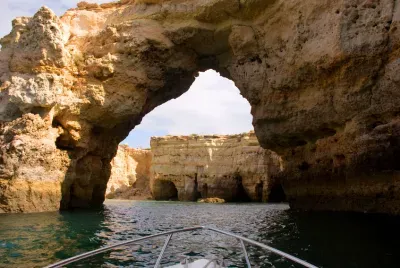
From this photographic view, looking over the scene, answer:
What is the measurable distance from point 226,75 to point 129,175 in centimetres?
3755

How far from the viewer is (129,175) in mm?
54531

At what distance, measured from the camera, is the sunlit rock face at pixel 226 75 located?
470 inches

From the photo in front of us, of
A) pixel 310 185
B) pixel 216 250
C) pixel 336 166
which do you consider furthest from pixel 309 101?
pixel 216 250

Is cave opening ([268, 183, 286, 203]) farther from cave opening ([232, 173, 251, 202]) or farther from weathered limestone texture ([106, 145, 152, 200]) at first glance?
weathered limestone texture ([106, 145, 152, 200])

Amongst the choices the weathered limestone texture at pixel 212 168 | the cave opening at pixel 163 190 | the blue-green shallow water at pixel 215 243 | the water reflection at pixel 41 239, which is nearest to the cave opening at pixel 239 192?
the weathered limestone texture at pixel 212 168

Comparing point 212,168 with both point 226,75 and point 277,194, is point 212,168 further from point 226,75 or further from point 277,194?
point 226,75

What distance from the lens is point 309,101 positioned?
47.6 feet

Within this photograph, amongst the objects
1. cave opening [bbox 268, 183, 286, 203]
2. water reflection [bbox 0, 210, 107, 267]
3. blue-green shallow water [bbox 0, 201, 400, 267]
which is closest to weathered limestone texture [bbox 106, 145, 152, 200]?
cave opening [bbox 268, 183, 286, 203]

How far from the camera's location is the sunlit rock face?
39.1ft

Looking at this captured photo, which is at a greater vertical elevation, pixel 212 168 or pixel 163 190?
pixel 212 168

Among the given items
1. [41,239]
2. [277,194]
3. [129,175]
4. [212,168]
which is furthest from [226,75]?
[129,175]

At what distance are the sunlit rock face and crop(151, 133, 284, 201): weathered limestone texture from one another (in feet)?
59.1

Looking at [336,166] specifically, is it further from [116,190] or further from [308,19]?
[116,190]

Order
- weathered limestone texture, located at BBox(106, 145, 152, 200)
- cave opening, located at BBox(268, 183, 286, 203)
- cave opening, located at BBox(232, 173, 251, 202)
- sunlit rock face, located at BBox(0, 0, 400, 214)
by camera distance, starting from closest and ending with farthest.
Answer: sunlit rock face, located at BBox(0, 0, 400, 214)
cave opening, located at BBox(268, 183, 286, 203)
cave opening, located at BBox(232, 173, 251, 202)
weathered limestone texture, located at BBox(106, 145, 152, 200)
